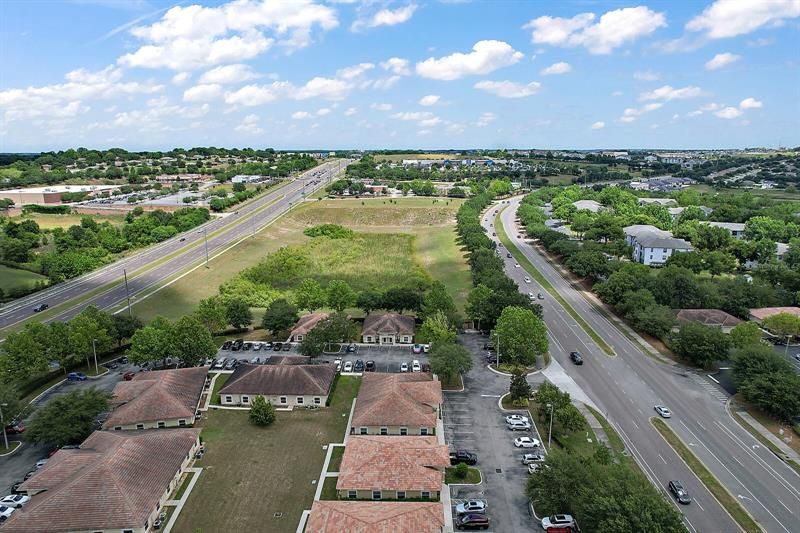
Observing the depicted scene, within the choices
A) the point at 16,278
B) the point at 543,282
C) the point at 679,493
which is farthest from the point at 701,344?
the point at 16,278

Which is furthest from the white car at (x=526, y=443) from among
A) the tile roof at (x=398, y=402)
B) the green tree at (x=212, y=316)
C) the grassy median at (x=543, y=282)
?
the green tree at (x=212, y=316)

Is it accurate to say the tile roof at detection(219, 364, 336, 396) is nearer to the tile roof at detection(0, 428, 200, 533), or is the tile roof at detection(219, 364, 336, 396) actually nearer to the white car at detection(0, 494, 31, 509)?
the tile roof at detection(0, 428, 200, 533)

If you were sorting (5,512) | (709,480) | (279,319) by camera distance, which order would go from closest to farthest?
(5,512), (709,480), (279,319)

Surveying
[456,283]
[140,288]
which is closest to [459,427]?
[456,283]

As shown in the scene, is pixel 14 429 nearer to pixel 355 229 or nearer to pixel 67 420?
pixel 67 420

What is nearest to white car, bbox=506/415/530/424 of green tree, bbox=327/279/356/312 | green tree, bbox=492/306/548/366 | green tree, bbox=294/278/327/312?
green tree, bbox=492/306/548/366

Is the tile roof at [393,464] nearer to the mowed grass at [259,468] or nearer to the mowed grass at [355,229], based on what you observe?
the mowed grass at [259,468]
